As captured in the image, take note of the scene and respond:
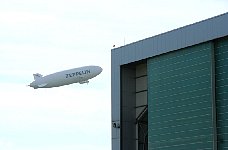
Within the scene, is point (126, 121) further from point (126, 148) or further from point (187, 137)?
point (187, 137)

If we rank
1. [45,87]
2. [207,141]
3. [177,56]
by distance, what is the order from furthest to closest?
[45,87], [177,56], [207,141]

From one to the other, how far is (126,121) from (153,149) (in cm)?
559

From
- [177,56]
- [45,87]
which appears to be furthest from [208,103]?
[45,87]

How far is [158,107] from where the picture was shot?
7044 cm

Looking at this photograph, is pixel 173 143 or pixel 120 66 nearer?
pixel 173 143

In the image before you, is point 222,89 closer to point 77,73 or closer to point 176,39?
point 176,39

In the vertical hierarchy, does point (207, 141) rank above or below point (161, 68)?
below

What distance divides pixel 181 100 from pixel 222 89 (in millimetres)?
5253

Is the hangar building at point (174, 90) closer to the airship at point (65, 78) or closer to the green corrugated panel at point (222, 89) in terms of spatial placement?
the green corrugated panel at point (222, 89)

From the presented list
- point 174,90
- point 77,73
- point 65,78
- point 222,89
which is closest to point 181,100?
point 174,90

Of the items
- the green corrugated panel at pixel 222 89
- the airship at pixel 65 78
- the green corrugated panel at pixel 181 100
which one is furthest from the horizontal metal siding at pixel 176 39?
the airship at pixel 65 78

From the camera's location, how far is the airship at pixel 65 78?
360ft

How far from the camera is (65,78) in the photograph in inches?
4326

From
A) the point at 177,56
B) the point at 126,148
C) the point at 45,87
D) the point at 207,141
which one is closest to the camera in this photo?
the point at 207,141
